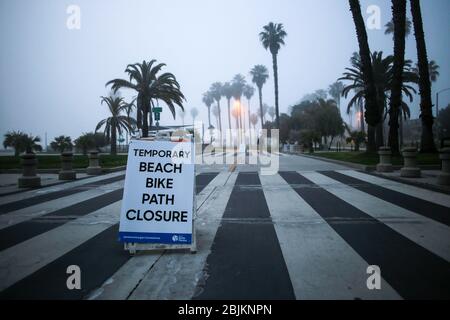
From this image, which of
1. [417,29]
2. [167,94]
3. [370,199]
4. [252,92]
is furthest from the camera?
[252,92]

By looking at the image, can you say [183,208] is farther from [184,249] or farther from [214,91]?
[214,91]

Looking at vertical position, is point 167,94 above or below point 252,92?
below

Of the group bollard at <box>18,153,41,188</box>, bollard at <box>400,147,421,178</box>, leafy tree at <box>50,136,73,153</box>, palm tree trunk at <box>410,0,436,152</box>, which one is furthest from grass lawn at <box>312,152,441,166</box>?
leafy tree at <box>50,136,73,153</box>

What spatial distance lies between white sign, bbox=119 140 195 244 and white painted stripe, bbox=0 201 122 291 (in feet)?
3.56

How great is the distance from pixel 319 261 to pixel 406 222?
8.80ft

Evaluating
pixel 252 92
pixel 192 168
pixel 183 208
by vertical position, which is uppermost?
pixel 252 92

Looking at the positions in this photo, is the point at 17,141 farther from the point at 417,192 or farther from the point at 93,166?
the point at 417,192

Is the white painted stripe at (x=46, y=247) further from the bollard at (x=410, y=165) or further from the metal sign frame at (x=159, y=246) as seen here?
the bollard at (x=410, y=165)

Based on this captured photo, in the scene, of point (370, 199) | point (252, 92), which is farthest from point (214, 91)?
point (370, 199)

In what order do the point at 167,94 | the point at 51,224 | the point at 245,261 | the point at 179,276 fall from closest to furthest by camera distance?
the point at 179,276 → the point at 245,261 → the point at 51,224 → the point at 167,94

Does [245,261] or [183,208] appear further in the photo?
[183,208]

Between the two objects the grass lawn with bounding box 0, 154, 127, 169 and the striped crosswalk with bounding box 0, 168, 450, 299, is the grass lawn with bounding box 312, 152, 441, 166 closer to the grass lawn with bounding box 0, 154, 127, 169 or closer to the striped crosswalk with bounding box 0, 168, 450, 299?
the striped crosswalk with bounding box 0, 168, 450, 299
